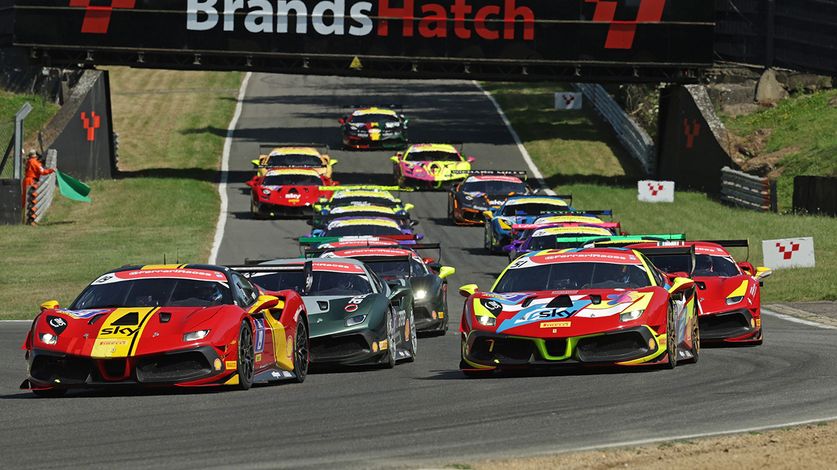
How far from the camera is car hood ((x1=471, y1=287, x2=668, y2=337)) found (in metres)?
14.6

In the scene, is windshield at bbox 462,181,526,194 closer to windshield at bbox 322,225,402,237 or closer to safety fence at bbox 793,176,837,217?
safety fence at bbox 793,176,837,217

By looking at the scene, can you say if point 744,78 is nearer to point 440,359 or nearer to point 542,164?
point 542,164

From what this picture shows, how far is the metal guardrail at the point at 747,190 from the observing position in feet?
134

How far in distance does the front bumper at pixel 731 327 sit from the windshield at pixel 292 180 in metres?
23.2

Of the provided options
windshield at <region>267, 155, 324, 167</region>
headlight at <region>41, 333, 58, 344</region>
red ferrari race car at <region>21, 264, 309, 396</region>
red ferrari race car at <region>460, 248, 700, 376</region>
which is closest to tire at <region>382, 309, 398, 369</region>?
red ferrari race car at <region>460, 248, 700, 376</region>

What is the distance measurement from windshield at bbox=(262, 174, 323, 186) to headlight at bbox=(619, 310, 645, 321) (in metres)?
26.7

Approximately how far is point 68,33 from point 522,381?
35.1 metres

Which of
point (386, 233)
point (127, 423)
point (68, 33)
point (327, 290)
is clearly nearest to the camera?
point (127, 423)

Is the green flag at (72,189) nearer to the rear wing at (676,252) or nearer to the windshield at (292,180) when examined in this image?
the windshield at (292,180)

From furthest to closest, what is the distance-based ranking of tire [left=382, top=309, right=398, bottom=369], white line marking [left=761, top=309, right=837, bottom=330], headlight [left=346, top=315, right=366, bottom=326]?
white line marking [left=761, top=309, right=837, bottom=330], tire [left=382, top=309, right=398, bottom=369], headlight [left=346, top=315, right=366, bottom=326]

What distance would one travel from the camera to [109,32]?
154 feet

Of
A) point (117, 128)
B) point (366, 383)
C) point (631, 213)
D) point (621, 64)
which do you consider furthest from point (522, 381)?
point (117, 128)

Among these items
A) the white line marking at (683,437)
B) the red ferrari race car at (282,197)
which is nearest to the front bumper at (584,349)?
the white line marking at (683,437)

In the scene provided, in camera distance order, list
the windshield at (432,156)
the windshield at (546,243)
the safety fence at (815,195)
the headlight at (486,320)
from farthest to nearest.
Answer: the windshield at (432,156)
the safety fence at (815,195)
the windshield at (546,243)
the headlight at (486,320)
